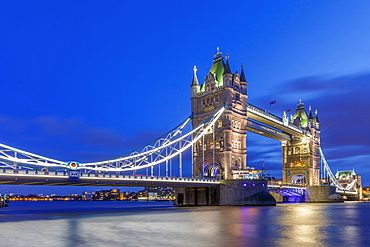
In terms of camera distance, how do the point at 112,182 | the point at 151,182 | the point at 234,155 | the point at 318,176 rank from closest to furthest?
the point at 112,182 < the point at 151,182 < the point at 234,155 < the point at 318,176

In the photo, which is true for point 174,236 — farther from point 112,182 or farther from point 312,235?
point 112,182

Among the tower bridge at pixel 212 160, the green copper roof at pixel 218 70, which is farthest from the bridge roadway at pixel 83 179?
the green copper roof at pixel 218 70

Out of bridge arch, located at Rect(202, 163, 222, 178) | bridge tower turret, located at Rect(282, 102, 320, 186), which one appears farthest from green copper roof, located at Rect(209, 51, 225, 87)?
bridge tower turret, located at Rect(282, 102, 320, 186)

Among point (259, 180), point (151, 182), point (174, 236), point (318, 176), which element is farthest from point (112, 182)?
point (318, 176)

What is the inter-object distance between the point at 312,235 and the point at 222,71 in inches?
2142

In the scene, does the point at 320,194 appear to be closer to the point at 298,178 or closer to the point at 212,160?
the point at 298,178

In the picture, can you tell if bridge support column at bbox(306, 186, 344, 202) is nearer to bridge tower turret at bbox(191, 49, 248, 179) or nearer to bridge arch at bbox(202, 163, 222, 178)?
bridge tower turret at bbox(191, 49, 248, 179)

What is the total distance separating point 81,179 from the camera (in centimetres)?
4659

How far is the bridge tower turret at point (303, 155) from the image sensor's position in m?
106

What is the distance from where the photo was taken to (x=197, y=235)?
22984mm

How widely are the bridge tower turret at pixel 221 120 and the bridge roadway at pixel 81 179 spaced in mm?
11797

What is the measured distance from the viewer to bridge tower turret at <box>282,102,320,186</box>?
105750 millimetres

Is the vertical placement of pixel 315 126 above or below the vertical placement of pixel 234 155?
above

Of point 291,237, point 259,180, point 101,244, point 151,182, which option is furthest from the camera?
point 259,180
